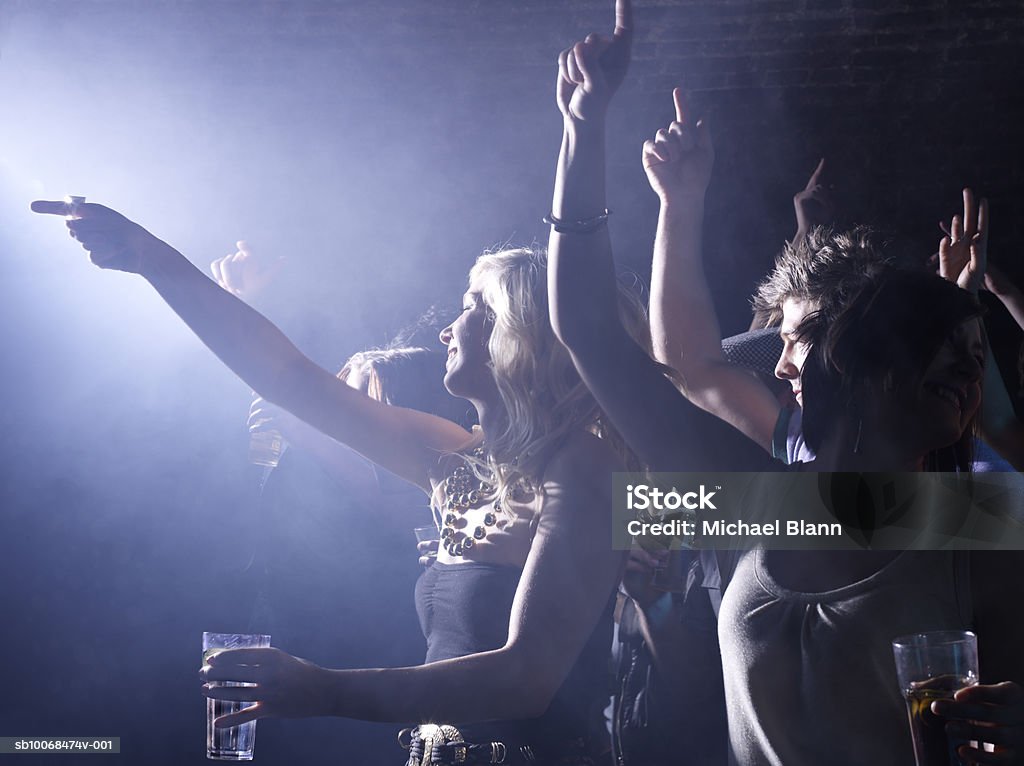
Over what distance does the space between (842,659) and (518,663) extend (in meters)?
0.37

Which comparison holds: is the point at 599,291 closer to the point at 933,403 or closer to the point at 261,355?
the point at 933,403

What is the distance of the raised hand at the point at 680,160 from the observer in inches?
51.2

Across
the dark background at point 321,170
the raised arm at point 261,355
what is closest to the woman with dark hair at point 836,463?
the raised arm at point 261,355

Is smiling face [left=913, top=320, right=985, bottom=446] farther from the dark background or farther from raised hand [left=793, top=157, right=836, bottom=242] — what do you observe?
the dark background

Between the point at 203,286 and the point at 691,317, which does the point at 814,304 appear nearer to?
the point at 691,317

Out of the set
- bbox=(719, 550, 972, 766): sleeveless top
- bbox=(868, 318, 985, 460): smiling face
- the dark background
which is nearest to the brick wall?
the dark background

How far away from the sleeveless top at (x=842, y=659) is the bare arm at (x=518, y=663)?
0.26 m

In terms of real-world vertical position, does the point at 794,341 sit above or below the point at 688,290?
below

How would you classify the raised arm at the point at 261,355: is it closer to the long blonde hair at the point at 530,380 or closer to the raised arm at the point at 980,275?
the long blonde hair at the point at 530,380

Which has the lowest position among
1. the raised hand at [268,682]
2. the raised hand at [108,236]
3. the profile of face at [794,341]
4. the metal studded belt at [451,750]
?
the metal studded belt at [451,750]

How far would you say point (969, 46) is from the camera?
3.03 meters

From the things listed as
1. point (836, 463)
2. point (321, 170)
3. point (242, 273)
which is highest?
point (321, 170)

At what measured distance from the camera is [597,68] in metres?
0.95

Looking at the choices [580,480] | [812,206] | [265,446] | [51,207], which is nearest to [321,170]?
[265,446]
